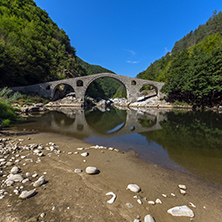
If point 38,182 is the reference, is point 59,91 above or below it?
above

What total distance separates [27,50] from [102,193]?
129 feet

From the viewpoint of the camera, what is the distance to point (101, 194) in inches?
83.8

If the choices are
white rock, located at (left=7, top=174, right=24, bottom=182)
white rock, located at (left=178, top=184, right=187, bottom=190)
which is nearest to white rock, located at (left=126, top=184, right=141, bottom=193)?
white rock, located at (left=178, top=184, right=187, bottom=190)

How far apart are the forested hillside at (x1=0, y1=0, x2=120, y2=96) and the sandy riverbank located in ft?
85.6

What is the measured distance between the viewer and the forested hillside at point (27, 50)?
24.3 m

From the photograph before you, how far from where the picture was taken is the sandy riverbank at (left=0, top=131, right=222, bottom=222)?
5.53 ft

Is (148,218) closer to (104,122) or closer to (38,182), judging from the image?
(38,182)

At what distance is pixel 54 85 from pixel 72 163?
34.3 meters

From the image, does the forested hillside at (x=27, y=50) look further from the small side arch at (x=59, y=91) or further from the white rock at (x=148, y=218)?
the white rock at (x=148, y=218)

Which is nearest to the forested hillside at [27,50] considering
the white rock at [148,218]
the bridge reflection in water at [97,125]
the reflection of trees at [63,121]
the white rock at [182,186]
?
the reflection of trees at [63,121]

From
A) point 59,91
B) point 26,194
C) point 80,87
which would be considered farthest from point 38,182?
point 59,91

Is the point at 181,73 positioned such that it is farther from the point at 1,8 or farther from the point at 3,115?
the point at 1,8

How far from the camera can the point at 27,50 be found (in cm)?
3088

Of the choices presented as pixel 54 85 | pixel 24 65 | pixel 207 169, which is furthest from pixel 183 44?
pixel 207 169
